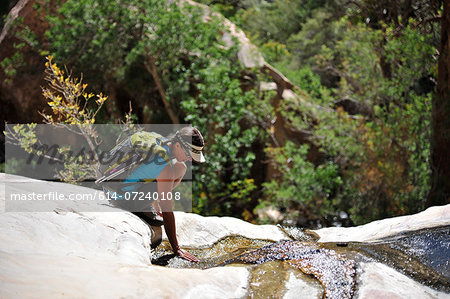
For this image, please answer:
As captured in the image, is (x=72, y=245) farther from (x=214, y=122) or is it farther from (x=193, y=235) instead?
(x=214, y=122)

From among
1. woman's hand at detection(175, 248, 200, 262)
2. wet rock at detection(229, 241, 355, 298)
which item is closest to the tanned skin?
woman's hand at detection(175, 248, 200, 262)

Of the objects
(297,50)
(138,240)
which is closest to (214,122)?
(138,240)

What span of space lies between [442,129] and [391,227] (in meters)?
3.95

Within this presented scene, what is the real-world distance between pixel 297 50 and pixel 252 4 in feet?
14.6

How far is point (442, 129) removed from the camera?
6883 mm

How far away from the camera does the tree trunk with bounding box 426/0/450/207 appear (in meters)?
6.80

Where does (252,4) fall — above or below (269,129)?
above

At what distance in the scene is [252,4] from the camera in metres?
18.2

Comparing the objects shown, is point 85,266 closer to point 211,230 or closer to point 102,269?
point 102,269

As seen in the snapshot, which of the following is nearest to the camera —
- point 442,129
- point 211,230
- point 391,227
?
point 391,227

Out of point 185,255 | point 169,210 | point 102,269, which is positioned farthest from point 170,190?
point 102,269

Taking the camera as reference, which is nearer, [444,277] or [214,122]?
[444,277]

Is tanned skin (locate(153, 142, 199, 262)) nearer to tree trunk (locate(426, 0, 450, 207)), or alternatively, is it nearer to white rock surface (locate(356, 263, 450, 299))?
white rock surface (locate(356, 263, 450, 299))

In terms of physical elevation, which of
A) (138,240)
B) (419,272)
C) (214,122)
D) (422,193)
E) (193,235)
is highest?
(419,272)
